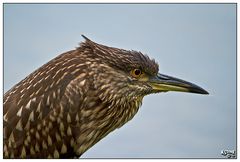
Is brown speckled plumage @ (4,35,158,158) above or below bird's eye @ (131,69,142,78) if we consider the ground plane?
below

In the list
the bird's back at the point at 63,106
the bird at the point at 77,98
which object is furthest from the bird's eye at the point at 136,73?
the bird's back at the point at 63,106

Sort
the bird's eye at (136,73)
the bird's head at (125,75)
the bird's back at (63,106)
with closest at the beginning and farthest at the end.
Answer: the bird's back at (63,106) < the bird's head at (125,75) < the bird's eye at (136,73)

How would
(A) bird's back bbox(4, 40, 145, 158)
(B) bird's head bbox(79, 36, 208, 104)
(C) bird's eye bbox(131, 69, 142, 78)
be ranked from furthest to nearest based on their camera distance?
(C) bird's eye bbox(131, 69, 142, 78)
(B) bird's head bbox(79, 36, 208, 104)
(A) bird's back bbox(4, 40, 145, 158)

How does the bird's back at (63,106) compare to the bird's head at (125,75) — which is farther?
the bird's head at (125,75)

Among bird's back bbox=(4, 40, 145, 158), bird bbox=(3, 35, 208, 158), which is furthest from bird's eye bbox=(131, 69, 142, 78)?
bird's back bbox=(4, 40, 145, 158)

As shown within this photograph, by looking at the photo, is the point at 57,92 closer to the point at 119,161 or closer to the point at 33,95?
the point at 33,95

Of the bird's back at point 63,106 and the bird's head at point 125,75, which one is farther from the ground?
the bird's head at point 125,75

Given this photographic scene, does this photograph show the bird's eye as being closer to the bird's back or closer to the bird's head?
the bird's head

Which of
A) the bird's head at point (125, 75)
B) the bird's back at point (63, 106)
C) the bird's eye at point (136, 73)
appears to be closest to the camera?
the bird's back at point (63, 106)

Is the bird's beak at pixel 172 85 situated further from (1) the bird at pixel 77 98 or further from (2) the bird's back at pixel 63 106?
(2) the bird's back at pixel 63 106
